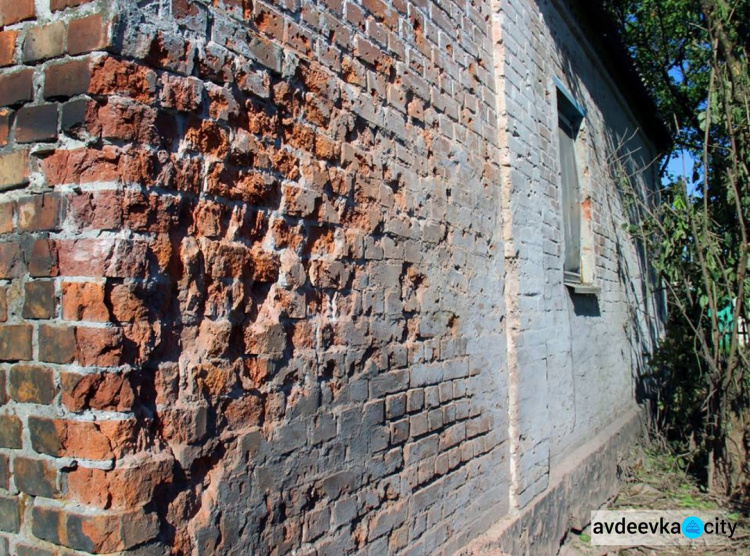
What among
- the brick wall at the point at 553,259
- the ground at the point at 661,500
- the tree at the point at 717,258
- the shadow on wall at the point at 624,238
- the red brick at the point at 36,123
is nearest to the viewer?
the red brick at the point at 36,123

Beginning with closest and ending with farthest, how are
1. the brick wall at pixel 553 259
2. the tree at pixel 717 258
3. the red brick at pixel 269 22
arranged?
1. the red brick at pixel 269 22
2. the brick wall at pixel 553 259
3. the tree at pixel 717 258

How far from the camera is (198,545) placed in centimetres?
167

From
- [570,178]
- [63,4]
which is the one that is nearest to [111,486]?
[63,4]

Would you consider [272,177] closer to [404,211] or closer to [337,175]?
[337,175]

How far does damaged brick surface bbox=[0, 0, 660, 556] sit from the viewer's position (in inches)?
59.7

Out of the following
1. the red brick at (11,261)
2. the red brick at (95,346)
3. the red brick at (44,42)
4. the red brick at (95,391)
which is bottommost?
the red brick at (95,391)

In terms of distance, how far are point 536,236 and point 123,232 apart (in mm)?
3068

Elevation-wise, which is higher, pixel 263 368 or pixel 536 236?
pixel 536 236

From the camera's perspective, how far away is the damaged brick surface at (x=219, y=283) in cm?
152

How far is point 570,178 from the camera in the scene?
5863 millimetres

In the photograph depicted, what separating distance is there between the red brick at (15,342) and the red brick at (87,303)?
0.47 ft

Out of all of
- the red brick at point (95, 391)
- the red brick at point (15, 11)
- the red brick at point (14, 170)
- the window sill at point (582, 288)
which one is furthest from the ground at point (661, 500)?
the red brick at point (15, 11)

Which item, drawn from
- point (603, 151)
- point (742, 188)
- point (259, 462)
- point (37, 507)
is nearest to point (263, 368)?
point (259, 462)

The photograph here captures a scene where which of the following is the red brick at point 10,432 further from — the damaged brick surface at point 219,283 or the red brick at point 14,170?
the red brick at point 14,170
